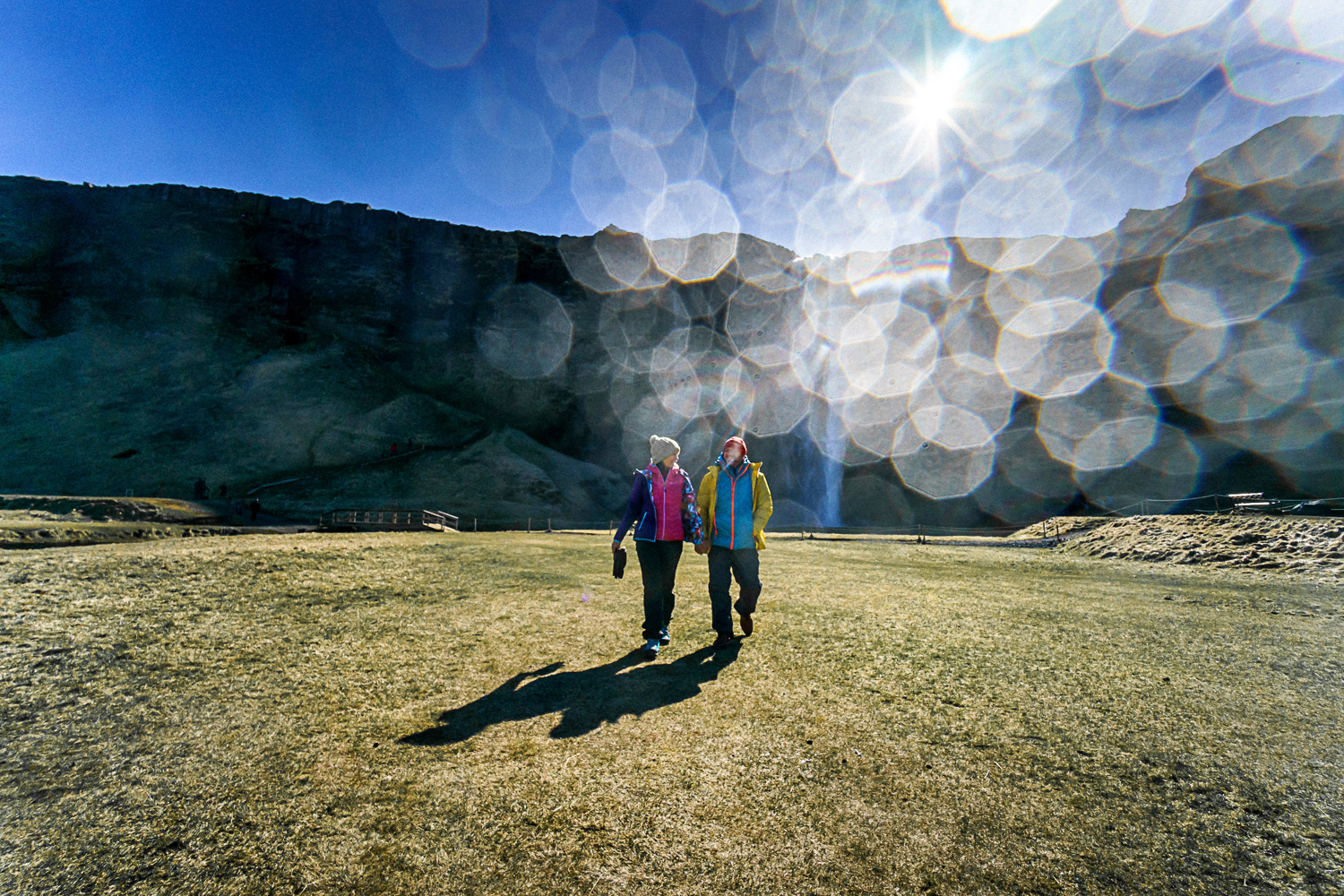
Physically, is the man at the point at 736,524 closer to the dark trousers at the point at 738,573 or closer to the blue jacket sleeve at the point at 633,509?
the dark trousers at the point at 738,573

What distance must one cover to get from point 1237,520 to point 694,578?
14910 mm

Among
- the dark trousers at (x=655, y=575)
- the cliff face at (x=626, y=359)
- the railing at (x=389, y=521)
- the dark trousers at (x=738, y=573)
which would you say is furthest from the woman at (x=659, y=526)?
the cliff face at (x=626, y=359)

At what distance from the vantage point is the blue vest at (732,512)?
5328 millimetres

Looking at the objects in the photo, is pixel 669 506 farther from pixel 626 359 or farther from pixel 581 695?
pixel 626 359

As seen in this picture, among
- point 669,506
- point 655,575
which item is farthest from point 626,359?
point 655,575

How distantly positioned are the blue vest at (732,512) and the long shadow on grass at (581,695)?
1.11 metres

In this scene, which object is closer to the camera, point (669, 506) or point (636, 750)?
point (636, 750)

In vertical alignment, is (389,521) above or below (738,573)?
below

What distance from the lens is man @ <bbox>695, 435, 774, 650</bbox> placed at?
17.5 ft

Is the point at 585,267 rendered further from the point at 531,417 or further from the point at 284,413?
the point at 284,413

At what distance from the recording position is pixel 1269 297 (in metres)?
47.7

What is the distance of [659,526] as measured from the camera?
5137 millimetres

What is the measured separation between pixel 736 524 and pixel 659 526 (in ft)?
2.61

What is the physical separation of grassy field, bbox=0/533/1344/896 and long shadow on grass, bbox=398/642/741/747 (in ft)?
0.10
